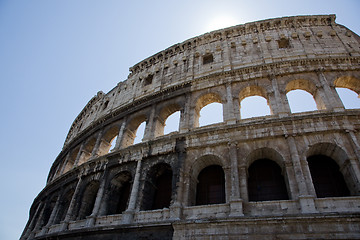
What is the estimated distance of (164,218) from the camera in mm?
8945

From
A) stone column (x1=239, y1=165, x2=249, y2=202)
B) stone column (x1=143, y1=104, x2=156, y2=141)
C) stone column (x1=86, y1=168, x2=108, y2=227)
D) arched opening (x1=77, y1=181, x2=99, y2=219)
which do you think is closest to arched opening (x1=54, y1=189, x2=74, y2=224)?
arched opening (x1=77, y1=181, x2=99, y2=219)

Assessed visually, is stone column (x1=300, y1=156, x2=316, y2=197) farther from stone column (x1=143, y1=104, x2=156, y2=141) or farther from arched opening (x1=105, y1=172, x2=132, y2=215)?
arched opening (x1=105, y1=172, x2=132, y2=215)

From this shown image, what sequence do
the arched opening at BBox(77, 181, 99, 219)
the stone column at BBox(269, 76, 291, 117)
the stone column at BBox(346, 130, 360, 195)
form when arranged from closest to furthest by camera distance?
the stone column at BBox(346, 130, 360, 195), the stone column at BBox(269, 76, 291, 117), the arched opening at BBox(77, 181, 99, 219)

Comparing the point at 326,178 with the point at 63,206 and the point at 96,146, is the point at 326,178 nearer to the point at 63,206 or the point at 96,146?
the point at 96,146

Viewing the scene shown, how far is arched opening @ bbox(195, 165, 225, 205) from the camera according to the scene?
9.68 metres

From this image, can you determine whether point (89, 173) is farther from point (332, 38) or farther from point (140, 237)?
point (332, 38)

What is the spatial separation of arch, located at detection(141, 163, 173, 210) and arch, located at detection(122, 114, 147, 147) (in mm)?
3677

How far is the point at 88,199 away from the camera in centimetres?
1271

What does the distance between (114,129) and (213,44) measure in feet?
28.4

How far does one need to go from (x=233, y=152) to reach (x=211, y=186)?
1867mm

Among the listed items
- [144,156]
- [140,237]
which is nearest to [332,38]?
[144,156]

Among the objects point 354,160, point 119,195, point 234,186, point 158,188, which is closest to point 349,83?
point 354,160

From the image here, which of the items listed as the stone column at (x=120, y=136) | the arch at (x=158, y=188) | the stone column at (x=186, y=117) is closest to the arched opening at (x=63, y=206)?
the stone column at (x=120, y=136)

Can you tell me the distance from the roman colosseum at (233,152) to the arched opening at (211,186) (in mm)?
45
